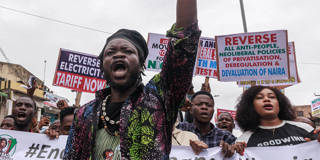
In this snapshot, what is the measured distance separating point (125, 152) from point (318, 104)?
14.1 meters

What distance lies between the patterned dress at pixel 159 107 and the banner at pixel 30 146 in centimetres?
243

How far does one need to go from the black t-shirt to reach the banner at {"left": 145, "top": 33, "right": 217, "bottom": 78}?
340 cm

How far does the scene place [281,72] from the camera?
5.19 meters

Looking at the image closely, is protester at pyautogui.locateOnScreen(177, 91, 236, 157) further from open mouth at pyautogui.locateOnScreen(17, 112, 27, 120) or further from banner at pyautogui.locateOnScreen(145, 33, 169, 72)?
banner at pyautogui.locateOnScreen(145, 33, 169, 72)

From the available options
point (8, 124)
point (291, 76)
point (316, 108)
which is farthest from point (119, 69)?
point (316, 108)

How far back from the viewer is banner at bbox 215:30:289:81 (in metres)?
5.24

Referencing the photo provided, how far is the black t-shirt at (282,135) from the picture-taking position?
278cm

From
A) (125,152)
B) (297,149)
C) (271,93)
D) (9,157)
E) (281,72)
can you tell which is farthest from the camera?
(281,72)

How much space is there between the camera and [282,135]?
2.82m

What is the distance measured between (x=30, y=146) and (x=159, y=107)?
292 cm

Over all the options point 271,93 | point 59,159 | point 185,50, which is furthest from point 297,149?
point 59,159

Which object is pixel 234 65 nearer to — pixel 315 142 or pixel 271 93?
pixel 271 93

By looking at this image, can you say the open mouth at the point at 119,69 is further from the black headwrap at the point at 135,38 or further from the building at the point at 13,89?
the building at the point at 13,89

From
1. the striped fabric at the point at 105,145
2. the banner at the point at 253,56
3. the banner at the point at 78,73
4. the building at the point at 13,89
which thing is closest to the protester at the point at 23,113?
the banner at the point at 78,73
